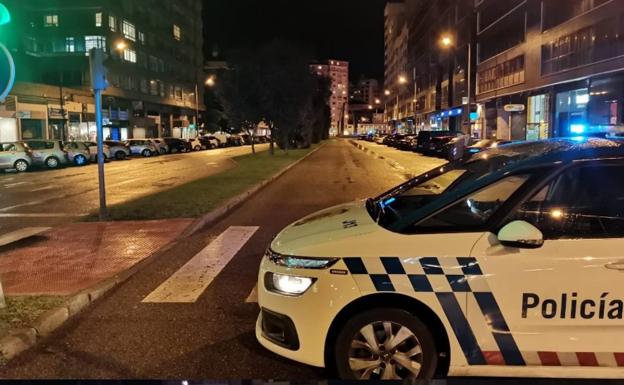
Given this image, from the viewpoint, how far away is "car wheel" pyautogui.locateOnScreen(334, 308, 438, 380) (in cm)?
383

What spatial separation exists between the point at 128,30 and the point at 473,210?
75407 mm

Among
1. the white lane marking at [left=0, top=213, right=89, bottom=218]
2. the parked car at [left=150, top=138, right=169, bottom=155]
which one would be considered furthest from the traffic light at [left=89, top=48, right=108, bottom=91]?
the parked car at [left=150, top=138, right=169, bottom=155]

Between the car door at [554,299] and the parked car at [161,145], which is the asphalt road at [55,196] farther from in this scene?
the parked car at [161,145]

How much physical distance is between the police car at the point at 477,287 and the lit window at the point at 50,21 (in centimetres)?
7334

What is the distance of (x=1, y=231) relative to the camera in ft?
37.0

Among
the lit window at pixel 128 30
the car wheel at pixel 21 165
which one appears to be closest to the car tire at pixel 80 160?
the car wheel at pixel 21 165

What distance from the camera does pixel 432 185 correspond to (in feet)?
19.4

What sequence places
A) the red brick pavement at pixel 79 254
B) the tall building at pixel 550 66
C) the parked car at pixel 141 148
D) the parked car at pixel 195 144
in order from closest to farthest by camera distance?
1. the red brick pavement at pixel 79 254
2. the tall building at pixel 550 66
3. the parked car at pixel 141 148
4. the parked car at pixel 195 144

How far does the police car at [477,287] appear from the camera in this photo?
3.71 meters

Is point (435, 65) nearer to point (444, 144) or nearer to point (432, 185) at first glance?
point (444, 144)

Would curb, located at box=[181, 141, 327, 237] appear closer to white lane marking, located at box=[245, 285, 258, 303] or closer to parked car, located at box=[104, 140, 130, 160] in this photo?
white lane marking, located at box=[245, 285, 258, 303]

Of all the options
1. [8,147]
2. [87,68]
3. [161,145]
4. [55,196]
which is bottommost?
[55,196]

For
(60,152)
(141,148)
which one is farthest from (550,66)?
(141,148)

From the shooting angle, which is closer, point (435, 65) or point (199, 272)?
point (199, 272)
